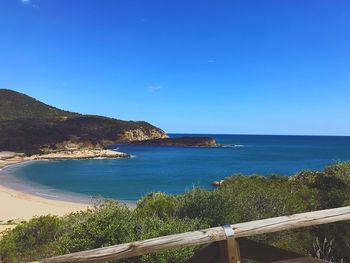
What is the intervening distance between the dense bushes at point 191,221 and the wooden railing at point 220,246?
136 inches

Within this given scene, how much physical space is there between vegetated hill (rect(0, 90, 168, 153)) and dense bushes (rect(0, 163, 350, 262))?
75.4 metres

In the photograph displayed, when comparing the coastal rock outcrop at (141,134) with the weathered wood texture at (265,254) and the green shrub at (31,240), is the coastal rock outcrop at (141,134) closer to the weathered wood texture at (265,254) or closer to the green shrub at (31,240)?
the green shrub at (31,240)

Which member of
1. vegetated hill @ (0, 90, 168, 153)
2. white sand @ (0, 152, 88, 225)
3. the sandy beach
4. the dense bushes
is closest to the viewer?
the dense bushes

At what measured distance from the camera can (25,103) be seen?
129 m

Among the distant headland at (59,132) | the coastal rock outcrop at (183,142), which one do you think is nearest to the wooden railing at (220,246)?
the distant headland at (59,132)

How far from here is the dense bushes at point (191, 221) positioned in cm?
714

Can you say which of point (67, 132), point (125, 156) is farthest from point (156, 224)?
point (67, 132)

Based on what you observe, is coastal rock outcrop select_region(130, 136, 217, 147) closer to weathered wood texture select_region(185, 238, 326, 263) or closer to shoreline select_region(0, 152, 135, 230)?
shoreline select_region(0, 152, 135, 230)

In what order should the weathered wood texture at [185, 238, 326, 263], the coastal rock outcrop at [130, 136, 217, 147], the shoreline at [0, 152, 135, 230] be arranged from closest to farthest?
1. the weathered wood texture at [185, 238, 326, 263]
2. the shoreline at [0, 152, 135, 230]
3. the coastal rock outcrop at [130, 136, 217, 147]

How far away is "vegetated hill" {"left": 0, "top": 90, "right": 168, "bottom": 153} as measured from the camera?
294ft

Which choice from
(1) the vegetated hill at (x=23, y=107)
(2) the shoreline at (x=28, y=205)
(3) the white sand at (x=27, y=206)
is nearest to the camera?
(2) the shoreline at (x=28, y=205)

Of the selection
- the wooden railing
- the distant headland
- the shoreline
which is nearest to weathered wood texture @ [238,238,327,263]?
the wooden railing

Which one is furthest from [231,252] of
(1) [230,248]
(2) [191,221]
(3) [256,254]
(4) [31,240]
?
(4) [31,240]

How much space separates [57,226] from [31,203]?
61.6 feet
